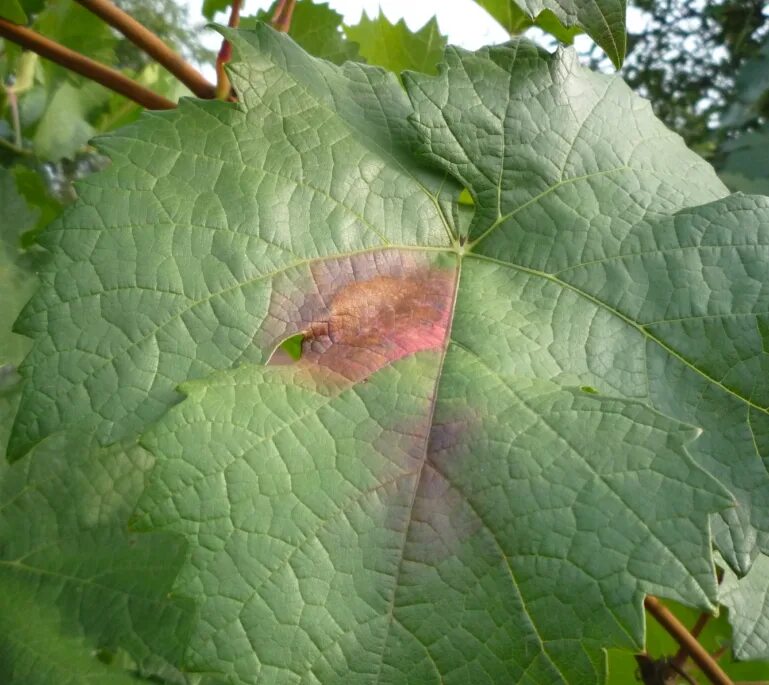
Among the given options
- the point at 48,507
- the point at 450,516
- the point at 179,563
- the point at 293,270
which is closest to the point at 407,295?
the point at 293,270

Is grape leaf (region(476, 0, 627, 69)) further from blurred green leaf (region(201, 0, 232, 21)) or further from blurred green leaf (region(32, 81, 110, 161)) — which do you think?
blurred green leaf (region(32, 81, 110, 161))

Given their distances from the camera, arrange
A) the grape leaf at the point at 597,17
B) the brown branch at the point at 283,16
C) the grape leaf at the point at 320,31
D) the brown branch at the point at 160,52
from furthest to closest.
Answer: the grape leaf at the point at 320,31, the brown branch at the point at 283,16, the brown branch at the point at 160,52, the grape leaf at the point at 597,17

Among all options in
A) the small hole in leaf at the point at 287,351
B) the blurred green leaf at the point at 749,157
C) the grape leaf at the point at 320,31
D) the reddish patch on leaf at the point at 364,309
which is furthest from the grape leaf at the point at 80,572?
the blurred green leaf at the point at 749,157

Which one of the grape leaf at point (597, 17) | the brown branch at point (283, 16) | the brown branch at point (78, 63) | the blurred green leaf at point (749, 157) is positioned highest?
the blurred green leaf at point (749, 157)

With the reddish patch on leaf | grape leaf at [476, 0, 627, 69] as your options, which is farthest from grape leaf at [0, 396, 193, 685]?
grape leaf at [476, 0, 627, 69]

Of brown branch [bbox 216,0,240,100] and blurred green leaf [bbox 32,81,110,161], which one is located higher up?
brown branch [bbox 216,0,240,100]

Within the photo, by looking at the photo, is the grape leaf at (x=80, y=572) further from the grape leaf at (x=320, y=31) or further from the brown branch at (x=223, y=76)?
the grape leaf at (x=320, y=31)
